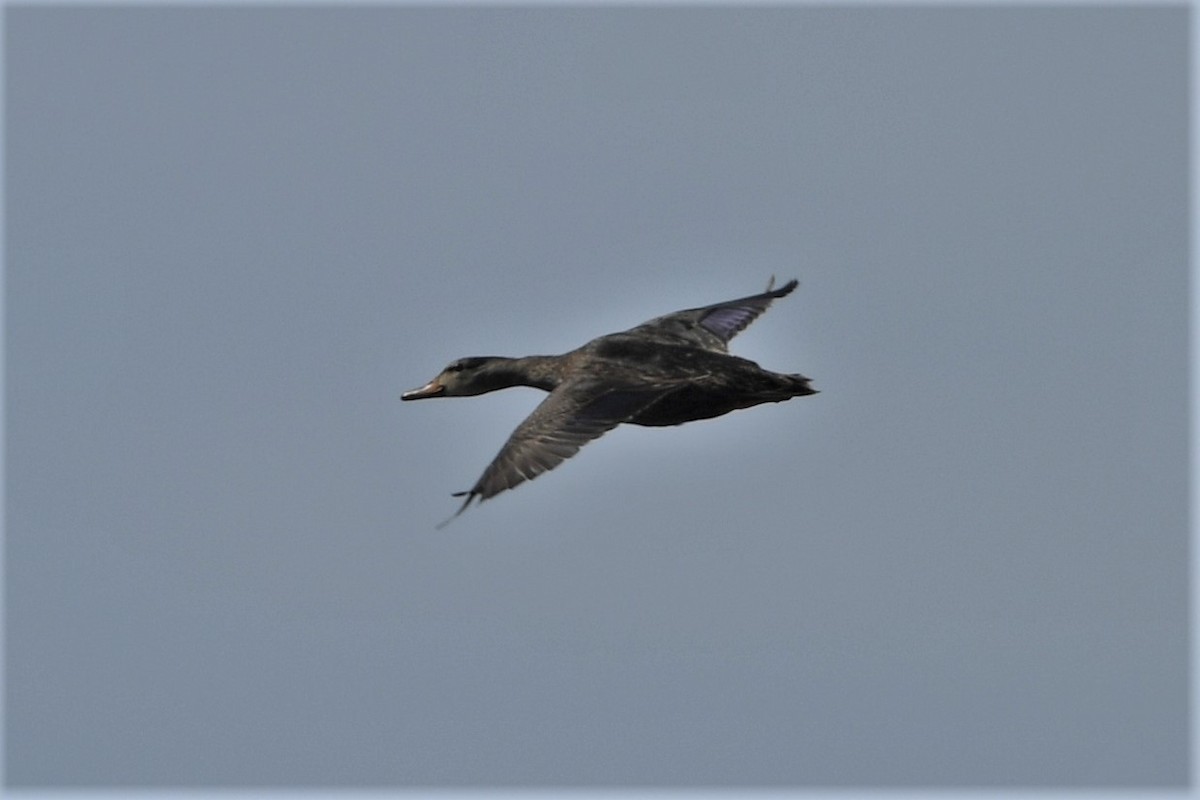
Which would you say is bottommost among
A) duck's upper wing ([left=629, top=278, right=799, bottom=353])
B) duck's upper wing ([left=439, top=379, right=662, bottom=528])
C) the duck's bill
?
duck's upper wing ([left=439, top=379, right=662, bottom=528])

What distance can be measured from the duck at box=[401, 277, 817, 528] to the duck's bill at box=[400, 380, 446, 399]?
13mm

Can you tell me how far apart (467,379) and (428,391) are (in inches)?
26.2

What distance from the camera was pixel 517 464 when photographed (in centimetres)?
2544

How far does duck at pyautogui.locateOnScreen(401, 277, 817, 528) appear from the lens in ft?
84.7

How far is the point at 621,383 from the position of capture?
2791 centimetres

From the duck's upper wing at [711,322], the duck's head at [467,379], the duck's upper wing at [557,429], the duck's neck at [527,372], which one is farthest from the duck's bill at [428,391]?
the duck's upper wing at [557,429]

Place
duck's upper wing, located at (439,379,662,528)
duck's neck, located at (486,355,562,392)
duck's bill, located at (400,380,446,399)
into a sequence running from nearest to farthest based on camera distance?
duck's upper wing, located at (439,379,662,528)
duck's neck, located at (486,355,562,392)
duck's bill, located at (400,380,446,399)

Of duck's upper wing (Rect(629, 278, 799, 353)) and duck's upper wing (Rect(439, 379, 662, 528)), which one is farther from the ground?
duck's upper wing (Rect(629, 278, 799, 353))

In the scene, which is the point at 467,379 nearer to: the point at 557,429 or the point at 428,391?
the point at 428,391

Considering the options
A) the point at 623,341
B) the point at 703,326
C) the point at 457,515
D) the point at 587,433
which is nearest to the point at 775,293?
the point at 703,326

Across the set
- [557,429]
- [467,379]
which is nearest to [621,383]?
[557,429]

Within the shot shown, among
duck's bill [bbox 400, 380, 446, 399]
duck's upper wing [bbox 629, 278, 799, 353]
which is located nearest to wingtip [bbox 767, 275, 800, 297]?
duck's upper wing [bbox 629, 278, 799, 353]

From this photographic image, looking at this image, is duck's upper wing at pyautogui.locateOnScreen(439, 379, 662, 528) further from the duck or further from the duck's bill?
the duck's bill

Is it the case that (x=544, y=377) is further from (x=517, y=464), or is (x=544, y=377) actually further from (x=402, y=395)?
(x=517, y=464)
